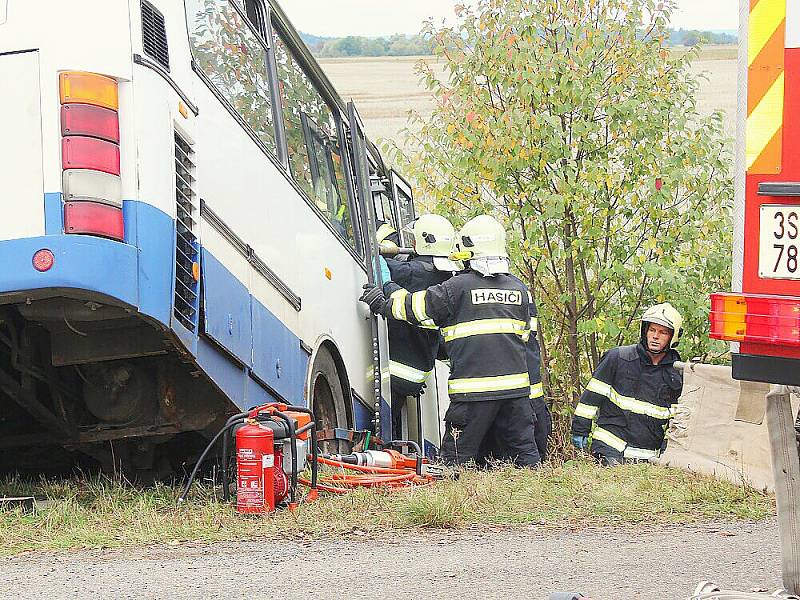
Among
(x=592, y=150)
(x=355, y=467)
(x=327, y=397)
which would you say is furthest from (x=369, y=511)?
(x=592, y=150)

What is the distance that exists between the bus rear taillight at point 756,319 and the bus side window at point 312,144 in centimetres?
389

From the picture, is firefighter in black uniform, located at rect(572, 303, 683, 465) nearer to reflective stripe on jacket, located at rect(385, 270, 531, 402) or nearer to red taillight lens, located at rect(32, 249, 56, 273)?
reflective stripe on jacket, located at rect(385, 270, 531, 402)

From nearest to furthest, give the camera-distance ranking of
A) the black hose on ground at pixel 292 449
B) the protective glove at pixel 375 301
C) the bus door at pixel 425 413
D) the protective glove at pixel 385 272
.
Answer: the black hose on ground at pixel 292 449, the protective glove at pixel 375 301, the protective glove at pixel 385 272, the bus door at pixel 425 413

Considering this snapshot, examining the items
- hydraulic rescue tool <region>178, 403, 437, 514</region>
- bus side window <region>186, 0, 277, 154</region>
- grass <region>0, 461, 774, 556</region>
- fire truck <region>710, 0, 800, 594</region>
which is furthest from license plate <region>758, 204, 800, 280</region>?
bus side window <region>186, 0, 277, 154</region>

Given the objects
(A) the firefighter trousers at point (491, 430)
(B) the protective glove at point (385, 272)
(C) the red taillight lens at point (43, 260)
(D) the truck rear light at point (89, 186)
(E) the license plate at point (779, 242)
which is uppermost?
(D) the truck rear light at point (89, 186)

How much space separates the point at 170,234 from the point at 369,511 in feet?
5.13

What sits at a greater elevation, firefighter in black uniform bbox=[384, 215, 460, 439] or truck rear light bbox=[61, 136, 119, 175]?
truck rear light bbox=[61, 136, 119, 175]

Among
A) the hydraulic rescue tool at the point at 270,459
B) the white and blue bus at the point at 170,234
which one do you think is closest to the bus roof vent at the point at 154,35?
the white and blue bus at the point at 170,234

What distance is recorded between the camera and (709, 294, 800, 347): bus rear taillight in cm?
348

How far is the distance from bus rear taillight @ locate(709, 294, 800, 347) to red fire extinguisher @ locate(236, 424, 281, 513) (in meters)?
2.68

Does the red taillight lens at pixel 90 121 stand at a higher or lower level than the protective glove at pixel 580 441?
higher

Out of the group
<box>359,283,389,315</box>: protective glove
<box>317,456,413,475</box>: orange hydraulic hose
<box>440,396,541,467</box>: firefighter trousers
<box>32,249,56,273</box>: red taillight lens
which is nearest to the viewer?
<box>32,249,56,273</box>: red taillight lens

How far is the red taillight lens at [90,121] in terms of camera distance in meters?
4.88

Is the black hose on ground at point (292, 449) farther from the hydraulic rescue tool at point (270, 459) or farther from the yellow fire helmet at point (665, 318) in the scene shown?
the yellow fire helmet at point (665, 318)
